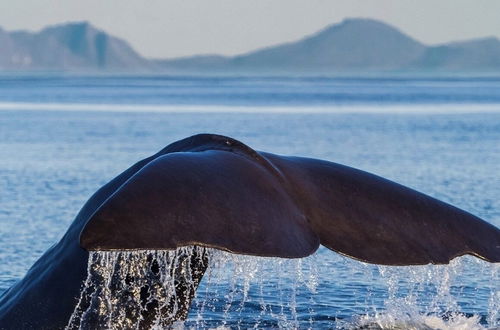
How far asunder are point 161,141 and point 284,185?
26.6 metres

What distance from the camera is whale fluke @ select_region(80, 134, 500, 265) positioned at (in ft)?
12.9

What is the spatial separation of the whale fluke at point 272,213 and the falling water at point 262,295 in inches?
7.0

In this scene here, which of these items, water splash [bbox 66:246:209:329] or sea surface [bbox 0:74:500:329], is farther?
sea surface [bbox 0:74:500:329]

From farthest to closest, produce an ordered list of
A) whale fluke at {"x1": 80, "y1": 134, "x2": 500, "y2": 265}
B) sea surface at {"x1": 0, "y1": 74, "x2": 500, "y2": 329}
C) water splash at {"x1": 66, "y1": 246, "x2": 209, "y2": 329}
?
sea surface at {"x1": 0, "y1": 74, "x2": 500, "y2": 329}, water splash at {"x1": 66, "y1": 246, "x2": 209, "y2": 329}, whale fluke at {"x1": 80, "y1": 134, "x2": 500, "y2": 265}

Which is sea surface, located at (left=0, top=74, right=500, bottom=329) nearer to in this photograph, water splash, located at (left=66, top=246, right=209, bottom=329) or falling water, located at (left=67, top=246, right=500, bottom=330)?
falling water, located at (left=67, top=246, right=500, bottom=330)

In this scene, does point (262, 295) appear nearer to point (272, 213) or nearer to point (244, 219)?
point (272, 213)

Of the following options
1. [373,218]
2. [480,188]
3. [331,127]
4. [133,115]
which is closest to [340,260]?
[373,218]

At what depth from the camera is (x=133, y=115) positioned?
47562mm

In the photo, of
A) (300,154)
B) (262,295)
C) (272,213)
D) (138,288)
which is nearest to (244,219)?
(272,213)

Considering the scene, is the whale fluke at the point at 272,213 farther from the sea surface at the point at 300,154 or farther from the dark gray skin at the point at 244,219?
the sea surface at the point at 300,154

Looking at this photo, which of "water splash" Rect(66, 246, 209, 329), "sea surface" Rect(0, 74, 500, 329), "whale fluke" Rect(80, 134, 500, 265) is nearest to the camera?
"whale fluke" Rect(80, 134, 500, 265)

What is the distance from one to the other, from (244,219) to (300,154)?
22.9 metres

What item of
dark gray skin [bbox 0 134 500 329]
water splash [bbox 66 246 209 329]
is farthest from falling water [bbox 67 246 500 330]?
dark gray skin [bbox 0 134 500 329]

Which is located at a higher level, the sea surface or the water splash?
the sea surface
